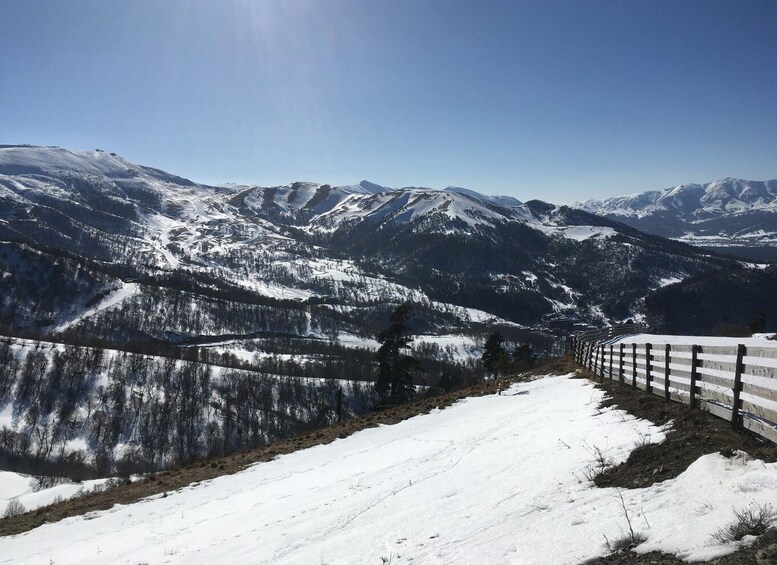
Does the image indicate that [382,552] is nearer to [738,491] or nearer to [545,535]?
[545,535]

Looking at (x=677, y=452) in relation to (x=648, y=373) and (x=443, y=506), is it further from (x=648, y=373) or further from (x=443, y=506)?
(x=648, y=373)

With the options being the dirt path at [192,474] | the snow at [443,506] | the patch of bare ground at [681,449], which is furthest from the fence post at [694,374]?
the dirt path at [192,474]

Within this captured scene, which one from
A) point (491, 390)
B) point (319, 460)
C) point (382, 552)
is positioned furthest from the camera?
point (491, 390)

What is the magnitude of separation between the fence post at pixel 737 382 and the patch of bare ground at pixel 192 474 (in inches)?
580

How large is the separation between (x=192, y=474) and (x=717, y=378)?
16.9m

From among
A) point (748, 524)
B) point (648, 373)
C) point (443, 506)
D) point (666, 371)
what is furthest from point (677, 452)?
point (648, 373)

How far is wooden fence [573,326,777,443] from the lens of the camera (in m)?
7.00

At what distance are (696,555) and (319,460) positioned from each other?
13.3 meters

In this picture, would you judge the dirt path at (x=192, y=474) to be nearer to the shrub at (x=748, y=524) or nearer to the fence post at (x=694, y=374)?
the fence post at (x=694, y=374)

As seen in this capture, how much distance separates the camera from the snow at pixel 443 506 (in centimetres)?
596

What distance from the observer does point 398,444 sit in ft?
53.5

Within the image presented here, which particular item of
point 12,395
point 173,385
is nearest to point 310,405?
point 173,385

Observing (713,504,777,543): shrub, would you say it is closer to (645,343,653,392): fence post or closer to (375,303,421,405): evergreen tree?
(645,343,653,392): fence post

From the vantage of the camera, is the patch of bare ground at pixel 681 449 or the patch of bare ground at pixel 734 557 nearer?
the patch of bare ground at pixel 734 557
